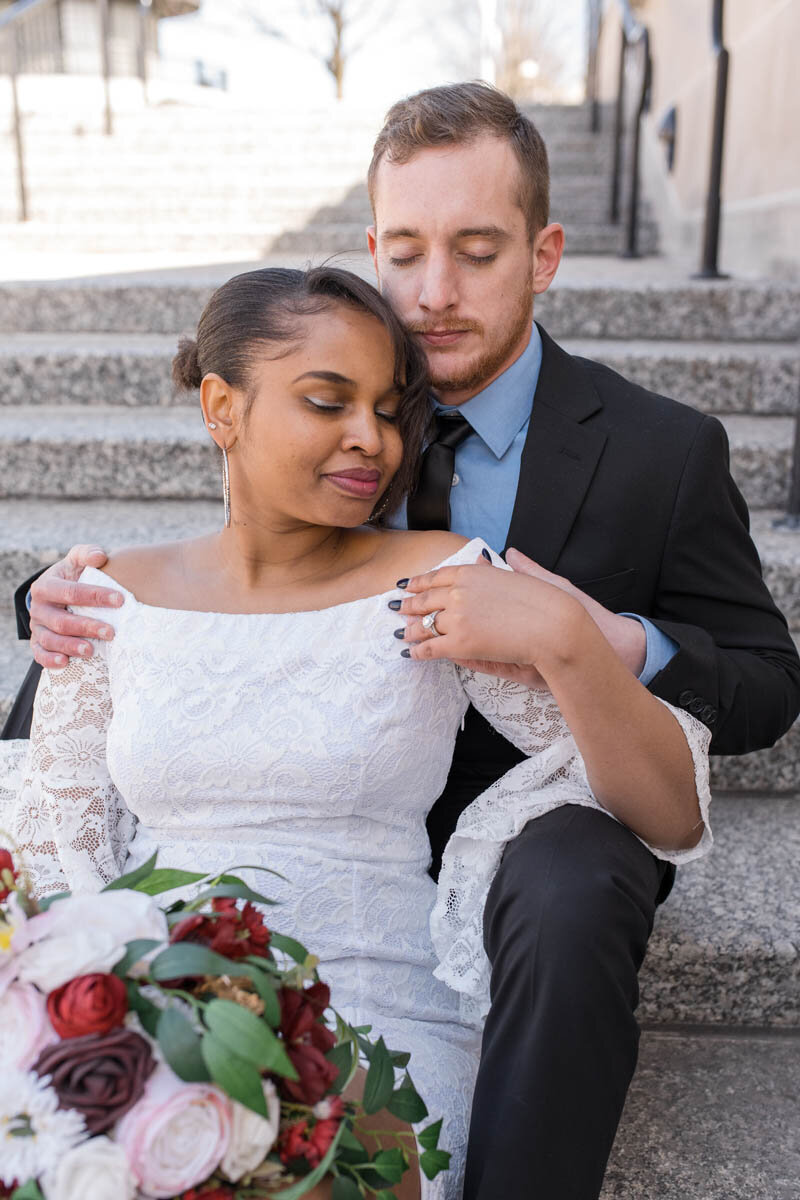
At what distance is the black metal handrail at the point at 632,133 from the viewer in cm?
445

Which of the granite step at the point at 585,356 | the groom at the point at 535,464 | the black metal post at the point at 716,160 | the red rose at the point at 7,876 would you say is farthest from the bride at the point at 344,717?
the black metal post at the point at 716,160

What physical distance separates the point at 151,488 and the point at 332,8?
16319 millimetres

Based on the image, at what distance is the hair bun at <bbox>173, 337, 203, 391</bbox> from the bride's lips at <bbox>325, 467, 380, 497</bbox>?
0.95ft

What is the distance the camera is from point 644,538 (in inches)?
71.2

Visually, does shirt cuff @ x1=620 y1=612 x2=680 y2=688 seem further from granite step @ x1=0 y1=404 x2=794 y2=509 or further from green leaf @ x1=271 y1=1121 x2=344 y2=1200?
granite step @ x1=0 y1=404 x2=794 y2=509

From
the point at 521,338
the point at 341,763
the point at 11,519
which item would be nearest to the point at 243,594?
the point at 341,763

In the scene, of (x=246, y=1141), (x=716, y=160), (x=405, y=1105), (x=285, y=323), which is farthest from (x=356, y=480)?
(x=716, y=160)

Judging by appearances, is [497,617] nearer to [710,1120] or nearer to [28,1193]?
[28,1193]

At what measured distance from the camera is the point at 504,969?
1374 mm

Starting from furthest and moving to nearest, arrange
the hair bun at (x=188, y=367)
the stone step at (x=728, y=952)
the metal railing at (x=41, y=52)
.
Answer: the metal railing at (x=41, y=52) < the stone step at (x=728, y=952) < the hair bun at (x=188, y=367)

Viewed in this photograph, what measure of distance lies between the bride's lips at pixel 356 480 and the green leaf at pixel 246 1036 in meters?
0.87

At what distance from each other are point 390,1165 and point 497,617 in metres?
0.65

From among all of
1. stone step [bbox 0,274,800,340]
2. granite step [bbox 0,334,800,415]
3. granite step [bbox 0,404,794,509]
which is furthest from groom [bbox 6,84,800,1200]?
stone step [bbox 0,274,800,340]

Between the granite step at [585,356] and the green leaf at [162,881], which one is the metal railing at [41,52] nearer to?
the granite step at [585,356]
